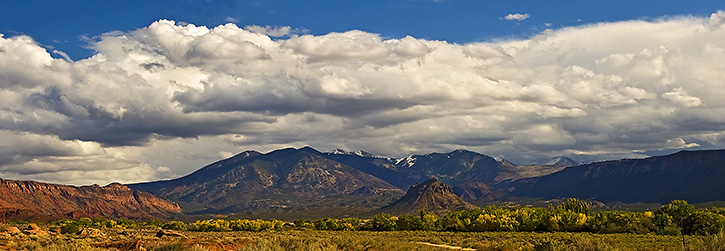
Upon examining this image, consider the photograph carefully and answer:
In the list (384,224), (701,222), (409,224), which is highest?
(384,224)

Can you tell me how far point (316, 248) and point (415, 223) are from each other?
3730 inches

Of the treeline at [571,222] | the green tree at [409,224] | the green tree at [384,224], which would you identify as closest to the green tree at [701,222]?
the treeline at [571,222]

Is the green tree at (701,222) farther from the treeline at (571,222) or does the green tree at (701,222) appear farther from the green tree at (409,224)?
the green tree at (409,224)

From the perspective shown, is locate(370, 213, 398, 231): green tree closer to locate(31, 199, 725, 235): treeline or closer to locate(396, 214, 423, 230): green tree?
locate(31, 199, 725, 235): treeline

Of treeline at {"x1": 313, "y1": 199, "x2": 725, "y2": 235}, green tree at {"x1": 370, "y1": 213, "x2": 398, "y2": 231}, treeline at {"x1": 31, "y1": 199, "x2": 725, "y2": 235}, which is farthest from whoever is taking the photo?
green tree at {"x1": 370, "y1": 213, "x2": 398, "y2": 231}

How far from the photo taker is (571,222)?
110 m

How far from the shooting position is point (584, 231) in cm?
10794

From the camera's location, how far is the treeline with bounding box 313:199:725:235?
93.8 m

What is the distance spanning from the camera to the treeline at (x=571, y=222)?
93812 millimetres

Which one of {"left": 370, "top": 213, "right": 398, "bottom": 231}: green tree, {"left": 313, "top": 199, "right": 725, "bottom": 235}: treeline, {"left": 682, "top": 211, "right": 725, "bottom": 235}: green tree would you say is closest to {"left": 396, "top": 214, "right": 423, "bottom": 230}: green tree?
{"left": 313, "top": 199, "right": 725, "bottom": 235}: treeline

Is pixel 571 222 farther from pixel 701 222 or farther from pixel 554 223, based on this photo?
pixel 701 222

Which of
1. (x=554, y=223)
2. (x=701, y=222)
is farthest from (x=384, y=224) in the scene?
(x=701, y=222)

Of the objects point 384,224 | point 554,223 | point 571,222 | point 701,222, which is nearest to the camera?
point 701,222

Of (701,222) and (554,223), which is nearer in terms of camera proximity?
(701,222)
